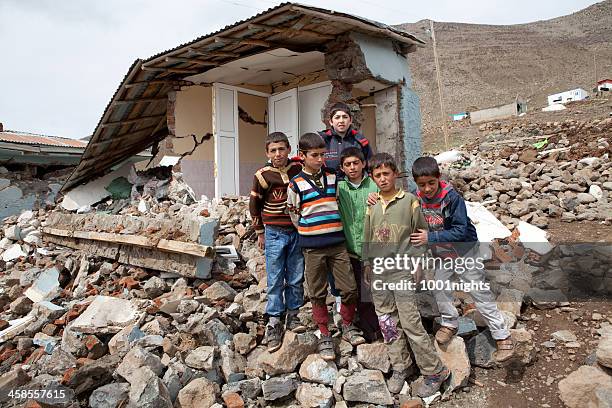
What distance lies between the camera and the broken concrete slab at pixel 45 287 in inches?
186

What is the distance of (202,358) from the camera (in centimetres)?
282

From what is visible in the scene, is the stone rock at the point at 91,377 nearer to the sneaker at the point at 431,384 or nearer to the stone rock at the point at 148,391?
the stone rock at the point at 148,391

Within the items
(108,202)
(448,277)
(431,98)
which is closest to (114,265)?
(108,202)

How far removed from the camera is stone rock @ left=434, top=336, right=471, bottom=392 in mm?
2570

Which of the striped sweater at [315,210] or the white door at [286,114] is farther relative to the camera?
the white door at [286,114]

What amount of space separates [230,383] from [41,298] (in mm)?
3340

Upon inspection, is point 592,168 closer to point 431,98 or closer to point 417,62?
point 431,98

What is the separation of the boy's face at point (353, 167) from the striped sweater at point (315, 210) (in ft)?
0.42

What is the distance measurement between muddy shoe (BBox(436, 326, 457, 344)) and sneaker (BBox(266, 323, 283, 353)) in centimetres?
113

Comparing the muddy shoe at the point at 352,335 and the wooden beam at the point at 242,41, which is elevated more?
the wooden beam at the point at 242,41

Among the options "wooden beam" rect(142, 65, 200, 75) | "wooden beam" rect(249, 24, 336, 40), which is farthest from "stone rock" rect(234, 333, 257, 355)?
"wooden beam" rect(142, 65, 200, 75)

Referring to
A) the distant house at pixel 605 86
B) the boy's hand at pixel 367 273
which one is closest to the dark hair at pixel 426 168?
the boy's hand at pixel 367 273

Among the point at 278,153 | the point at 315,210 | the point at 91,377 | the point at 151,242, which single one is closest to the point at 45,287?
the point at 151,242

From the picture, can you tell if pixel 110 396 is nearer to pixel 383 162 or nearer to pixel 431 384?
pixel 431 384
